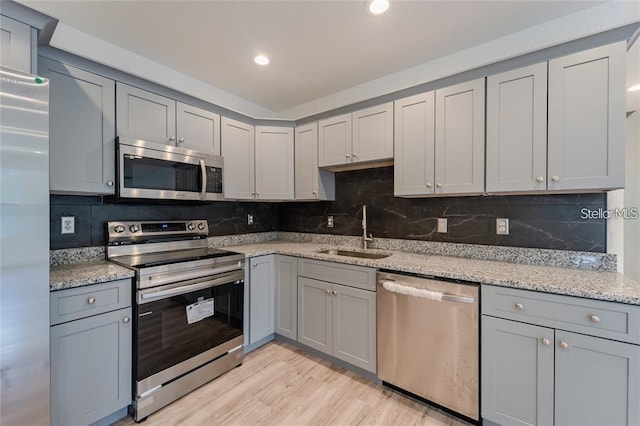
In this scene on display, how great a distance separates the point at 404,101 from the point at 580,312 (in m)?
1.80

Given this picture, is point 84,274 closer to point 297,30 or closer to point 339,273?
point 339,273

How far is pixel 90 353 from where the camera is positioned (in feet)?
5.14

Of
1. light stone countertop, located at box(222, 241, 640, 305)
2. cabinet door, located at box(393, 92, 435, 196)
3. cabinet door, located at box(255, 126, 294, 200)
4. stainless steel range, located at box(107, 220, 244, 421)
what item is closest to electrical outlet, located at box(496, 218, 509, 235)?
light stone countertop, located at box(222, 241, 640, 305)

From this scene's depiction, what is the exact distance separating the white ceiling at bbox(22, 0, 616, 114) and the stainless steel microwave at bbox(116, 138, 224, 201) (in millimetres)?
815

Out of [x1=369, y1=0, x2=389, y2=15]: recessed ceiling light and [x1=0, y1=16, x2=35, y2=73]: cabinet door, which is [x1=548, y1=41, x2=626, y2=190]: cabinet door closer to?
[x1=369, y1=0, x2=389, y2=15]: recessed ceiling light

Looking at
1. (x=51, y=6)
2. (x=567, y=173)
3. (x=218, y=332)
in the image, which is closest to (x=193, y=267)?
(x=218, y=332)

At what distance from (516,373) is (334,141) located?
2.22 meters

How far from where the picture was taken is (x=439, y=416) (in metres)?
1.77

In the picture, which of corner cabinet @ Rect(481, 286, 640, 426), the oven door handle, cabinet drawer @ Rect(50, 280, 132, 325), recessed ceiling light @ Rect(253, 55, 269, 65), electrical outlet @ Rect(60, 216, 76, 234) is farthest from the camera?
recessed ceiling light @ Rect(253, 55, 269, 65)

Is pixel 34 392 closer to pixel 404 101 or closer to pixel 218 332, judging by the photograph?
pixel 218 332

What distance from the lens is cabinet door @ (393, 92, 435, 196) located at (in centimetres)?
217

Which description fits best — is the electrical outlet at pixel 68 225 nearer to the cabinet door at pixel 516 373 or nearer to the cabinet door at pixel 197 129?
the cabinet door at pixel 197 129

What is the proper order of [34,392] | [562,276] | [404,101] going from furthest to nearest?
[404,101] → [562,276] → [34,392]

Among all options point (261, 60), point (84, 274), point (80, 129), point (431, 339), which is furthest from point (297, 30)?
point (431, 339)
